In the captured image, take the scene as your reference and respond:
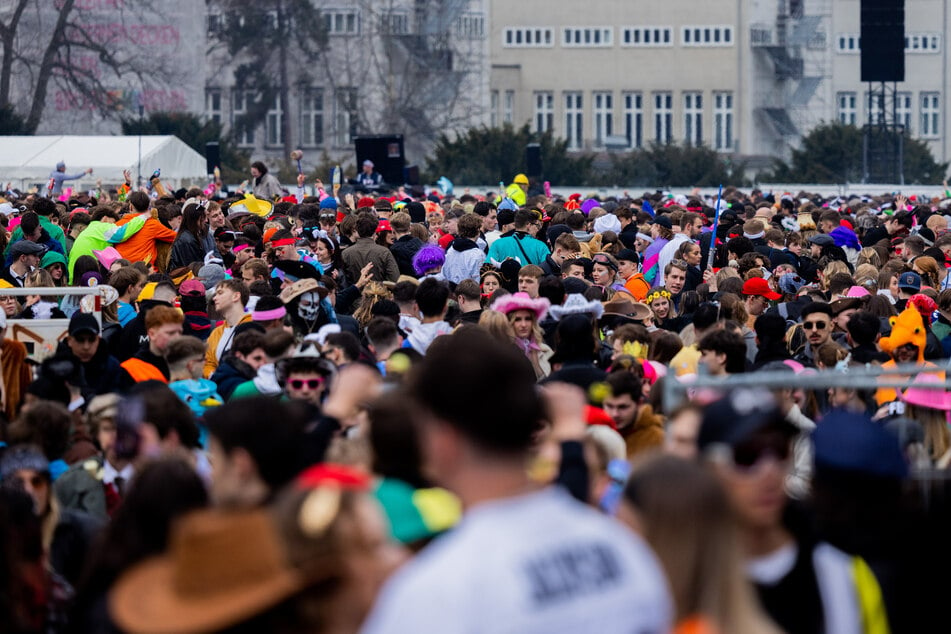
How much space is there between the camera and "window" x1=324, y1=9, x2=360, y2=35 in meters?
72.1

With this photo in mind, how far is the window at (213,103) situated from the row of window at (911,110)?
87.4ft

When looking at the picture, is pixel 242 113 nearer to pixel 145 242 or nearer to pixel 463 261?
pixel 145 242

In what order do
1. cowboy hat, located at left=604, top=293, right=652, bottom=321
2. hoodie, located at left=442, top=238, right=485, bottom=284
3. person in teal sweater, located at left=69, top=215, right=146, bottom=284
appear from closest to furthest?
cowboy hat, located at left=604, top=293, right=652, bottom=321, hoodie, located at left=442, top=238, right=485, bottom=284, person in teal sweater, located at left=69, top=215, right=146, bottom=284

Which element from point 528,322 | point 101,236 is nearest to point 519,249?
point 101,236

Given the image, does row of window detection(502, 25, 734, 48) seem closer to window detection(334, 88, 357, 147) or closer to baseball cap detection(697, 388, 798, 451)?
window detection(334, 88, 357, 147)

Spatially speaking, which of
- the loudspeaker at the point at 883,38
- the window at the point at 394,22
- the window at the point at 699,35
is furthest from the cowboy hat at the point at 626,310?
the window at the point at 699,35

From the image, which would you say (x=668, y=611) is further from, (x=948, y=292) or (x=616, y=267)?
(x=616, y=267)

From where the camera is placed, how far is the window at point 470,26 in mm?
74000

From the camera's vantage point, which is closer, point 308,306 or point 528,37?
point 308,306

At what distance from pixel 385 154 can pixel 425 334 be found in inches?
807

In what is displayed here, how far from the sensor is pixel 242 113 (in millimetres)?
72062

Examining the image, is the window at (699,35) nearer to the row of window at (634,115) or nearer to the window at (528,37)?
the row of window at (634,115)

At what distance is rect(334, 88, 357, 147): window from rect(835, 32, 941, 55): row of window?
22.1 metres

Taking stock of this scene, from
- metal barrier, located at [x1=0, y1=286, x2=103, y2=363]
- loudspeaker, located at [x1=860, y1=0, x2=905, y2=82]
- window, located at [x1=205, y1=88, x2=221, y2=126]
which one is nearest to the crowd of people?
metal barrier, located at [x1=0, y1=286, x2=103, y2=363]
